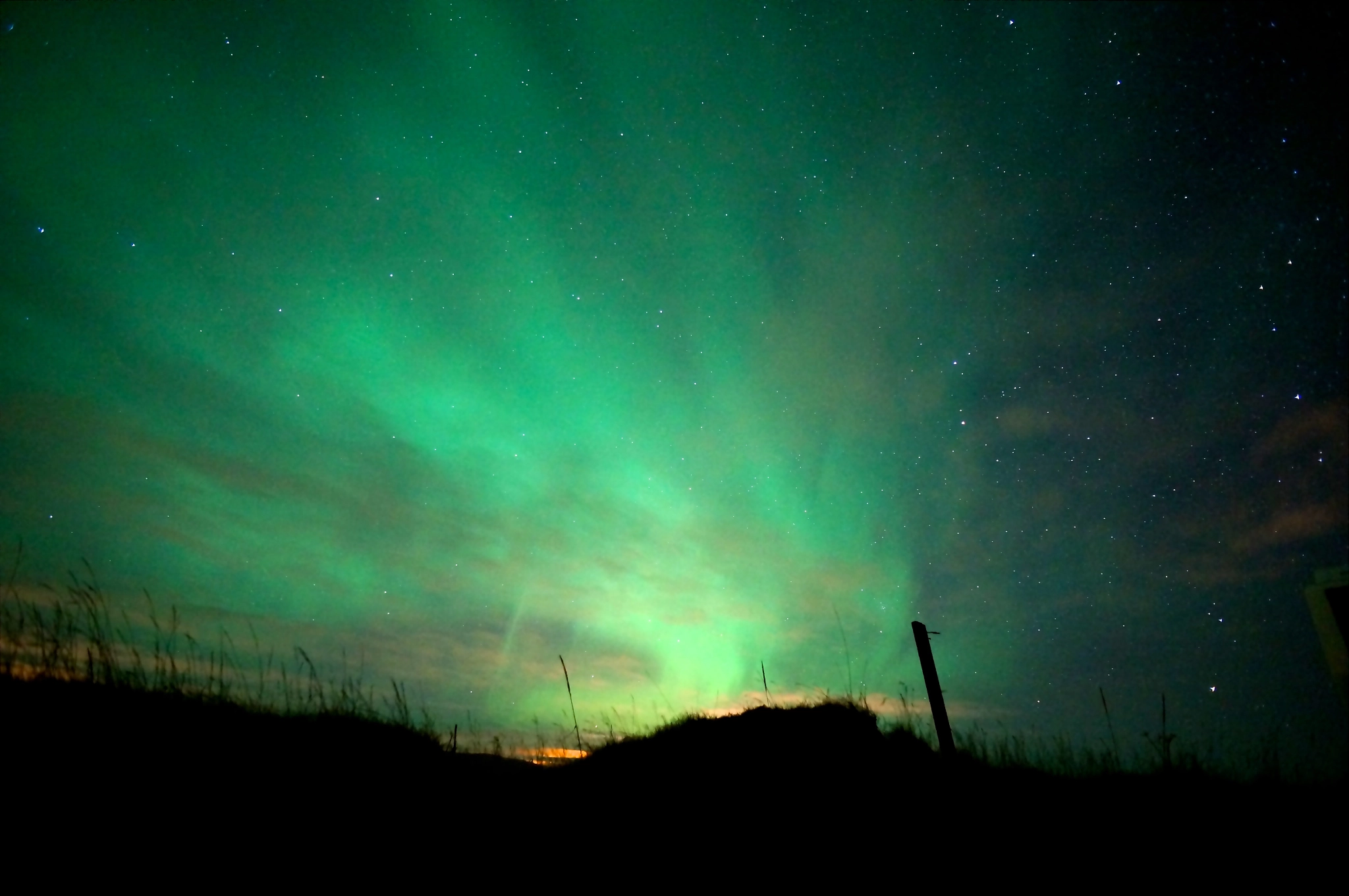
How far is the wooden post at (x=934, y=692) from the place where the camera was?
28.2 feet

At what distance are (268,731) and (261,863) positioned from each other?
103 inches

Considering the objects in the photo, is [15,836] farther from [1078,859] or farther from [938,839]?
[1078,859]

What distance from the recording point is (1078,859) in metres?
5.62

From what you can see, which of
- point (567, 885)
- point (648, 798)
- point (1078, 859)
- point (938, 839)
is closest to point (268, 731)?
point (567, 885)

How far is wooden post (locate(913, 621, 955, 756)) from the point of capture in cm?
860

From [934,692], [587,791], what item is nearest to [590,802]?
[587,791]

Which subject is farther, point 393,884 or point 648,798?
point 648,798

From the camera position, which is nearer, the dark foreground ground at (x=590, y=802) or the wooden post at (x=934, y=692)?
the dark foreground ground at (x=590, y=802)

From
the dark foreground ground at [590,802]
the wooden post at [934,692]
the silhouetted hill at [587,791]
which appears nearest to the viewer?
the dark foreground ground at [590,802]

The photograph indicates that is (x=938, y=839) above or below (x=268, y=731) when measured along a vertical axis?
below

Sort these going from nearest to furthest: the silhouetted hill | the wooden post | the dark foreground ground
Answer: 1. the dark foreground ground
2. the silhouetted hill
3. the wooden post

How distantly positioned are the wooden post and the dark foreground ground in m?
0.52

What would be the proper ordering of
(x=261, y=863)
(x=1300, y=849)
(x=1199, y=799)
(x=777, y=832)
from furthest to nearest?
(x=1199, y=799)
(x=1300, y=849)
(x=777, y=832)
(x=261, y=863)

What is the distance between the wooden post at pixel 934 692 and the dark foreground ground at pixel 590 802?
1.71ft
